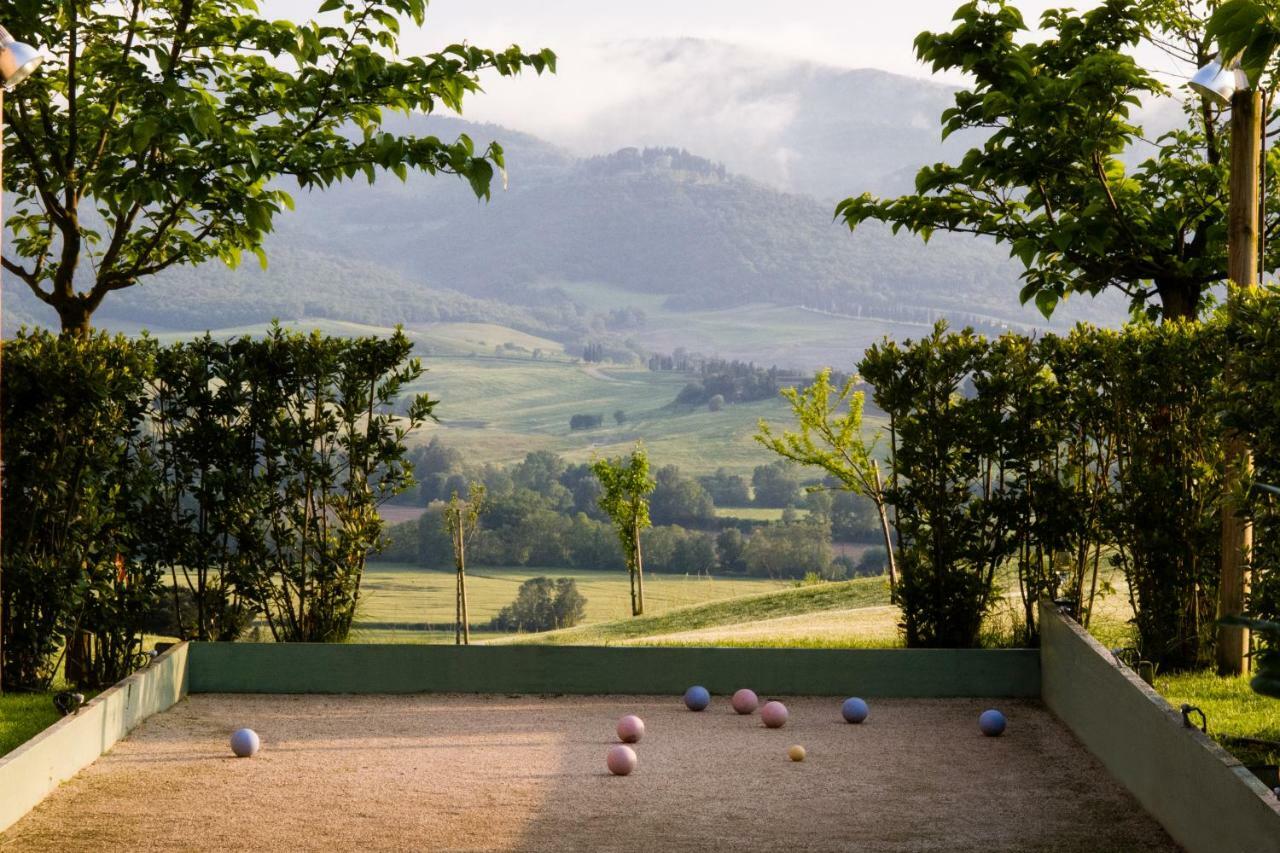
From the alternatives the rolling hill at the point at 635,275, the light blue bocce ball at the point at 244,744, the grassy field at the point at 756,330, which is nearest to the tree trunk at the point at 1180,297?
the light blue bocce ball at the point at 244,744

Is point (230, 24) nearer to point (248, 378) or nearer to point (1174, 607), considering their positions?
point (248, 378)

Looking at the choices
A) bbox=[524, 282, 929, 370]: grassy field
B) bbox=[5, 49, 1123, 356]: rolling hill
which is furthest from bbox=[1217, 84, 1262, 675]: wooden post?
bbox=[5, 49, 1123, 356]: rolling hill

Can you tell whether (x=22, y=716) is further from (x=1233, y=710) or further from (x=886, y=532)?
(x=886, y=532)

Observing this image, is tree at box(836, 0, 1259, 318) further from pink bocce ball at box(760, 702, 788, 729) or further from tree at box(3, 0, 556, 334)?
pink bocce ball at box(760, 702, 788, 729)

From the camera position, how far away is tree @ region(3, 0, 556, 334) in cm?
751

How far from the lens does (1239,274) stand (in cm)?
785

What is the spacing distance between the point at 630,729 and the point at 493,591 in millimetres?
56124

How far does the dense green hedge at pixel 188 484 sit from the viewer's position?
23.3ft

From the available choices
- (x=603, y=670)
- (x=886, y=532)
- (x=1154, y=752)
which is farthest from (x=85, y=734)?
(x=886, y=532)

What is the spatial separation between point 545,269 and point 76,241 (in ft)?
546

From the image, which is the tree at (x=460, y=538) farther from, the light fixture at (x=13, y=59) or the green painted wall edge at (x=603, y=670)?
the light fixture at (x=13, y=59)

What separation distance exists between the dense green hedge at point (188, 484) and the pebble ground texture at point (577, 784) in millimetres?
749

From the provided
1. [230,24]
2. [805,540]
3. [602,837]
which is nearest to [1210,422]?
[602,837]

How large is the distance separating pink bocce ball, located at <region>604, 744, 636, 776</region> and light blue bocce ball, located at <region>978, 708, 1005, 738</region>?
6.19 ft
